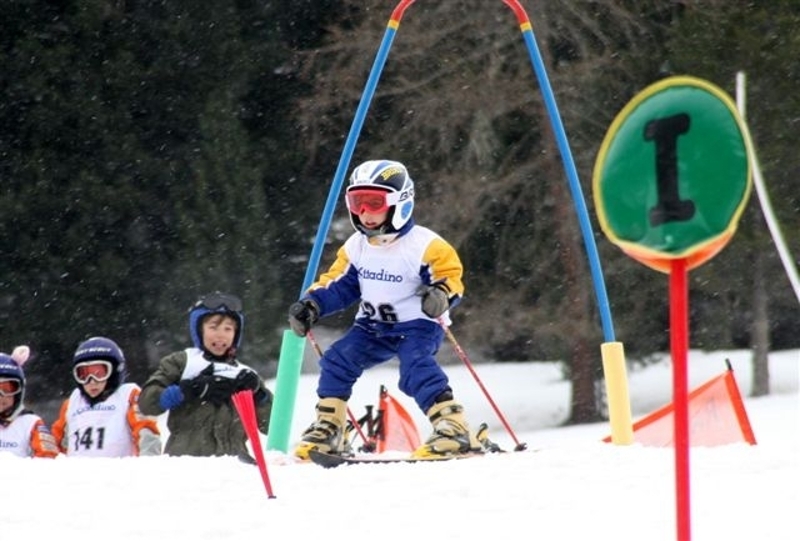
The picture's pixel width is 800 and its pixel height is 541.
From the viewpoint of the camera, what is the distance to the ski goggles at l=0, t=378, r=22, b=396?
8609 mm

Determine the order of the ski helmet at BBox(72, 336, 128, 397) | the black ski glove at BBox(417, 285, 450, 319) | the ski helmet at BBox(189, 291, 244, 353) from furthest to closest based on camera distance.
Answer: the ski helmet at BBox(72, 336, 128, 397), the ski helmet at BBox(189, 291, 244, 353), the black ski glove at BBox(417, 285, 450, 319)

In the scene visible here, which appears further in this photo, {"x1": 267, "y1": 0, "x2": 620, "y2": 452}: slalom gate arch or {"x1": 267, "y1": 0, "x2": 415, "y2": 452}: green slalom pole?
{"x1": 267, "y1": 0, "x2": 415, "y2": 452}: green slalom pole

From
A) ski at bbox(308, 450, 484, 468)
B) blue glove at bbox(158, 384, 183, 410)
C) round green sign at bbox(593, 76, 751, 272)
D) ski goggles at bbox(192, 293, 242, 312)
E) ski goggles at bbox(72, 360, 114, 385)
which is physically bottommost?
ski at bbox(308, 450, 484, 468)

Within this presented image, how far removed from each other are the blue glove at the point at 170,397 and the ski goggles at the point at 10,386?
153 centimetres

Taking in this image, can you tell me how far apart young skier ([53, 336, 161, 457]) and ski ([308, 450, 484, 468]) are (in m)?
2.03

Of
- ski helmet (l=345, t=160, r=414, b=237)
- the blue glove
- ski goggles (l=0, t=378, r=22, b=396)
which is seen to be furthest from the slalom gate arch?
ski goggles (l=0, t=378, r=22, b=396)

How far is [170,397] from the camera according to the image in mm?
7551

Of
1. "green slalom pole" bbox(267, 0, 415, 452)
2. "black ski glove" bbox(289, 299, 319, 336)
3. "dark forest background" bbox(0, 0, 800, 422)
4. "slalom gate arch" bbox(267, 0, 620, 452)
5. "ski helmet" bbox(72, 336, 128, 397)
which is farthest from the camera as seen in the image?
"dark forest background" bbox(0, 0, 800, 422)

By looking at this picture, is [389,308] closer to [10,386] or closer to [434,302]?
[434,302]

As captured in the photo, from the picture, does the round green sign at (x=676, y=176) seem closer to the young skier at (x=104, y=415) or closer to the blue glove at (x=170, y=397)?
the blue glove at (x=170, y=397)

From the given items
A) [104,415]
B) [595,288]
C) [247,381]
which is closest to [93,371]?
[104,415]

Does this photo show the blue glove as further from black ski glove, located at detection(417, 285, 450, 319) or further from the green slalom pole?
black ski glove, located at detection(417, 285, 450, 319)

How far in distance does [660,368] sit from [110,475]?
16.9 metres

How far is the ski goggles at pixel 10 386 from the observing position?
8609 mm
